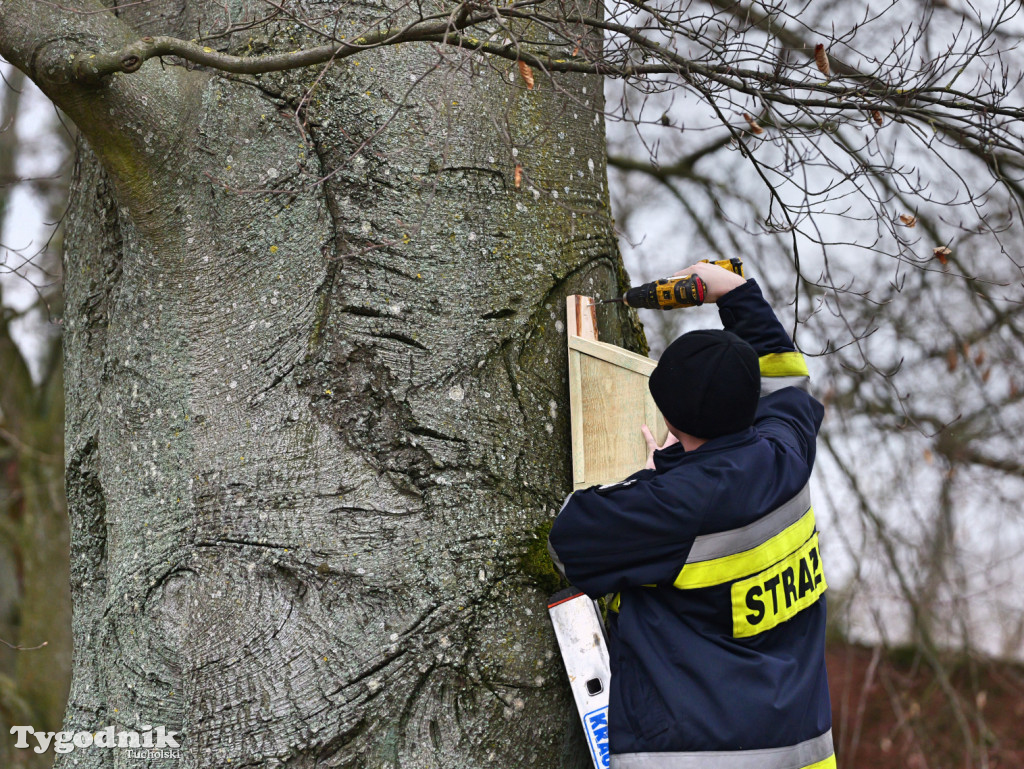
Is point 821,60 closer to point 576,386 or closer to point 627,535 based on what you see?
point 576,386

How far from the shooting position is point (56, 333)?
24.2 ft

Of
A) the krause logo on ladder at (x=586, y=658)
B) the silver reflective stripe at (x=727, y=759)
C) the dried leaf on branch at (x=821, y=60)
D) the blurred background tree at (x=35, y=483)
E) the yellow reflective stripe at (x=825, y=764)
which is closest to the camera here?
the silver reflective stripe at (x=727, y=759)

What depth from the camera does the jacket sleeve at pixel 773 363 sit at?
2139 millimetres

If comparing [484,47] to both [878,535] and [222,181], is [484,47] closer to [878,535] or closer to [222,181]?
[222,181]

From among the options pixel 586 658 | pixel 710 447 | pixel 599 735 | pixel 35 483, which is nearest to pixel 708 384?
pixel 710 447

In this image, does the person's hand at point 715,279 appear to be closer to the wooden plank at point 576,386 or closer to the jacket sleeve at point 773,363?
the jacket sleeve at point 773,363

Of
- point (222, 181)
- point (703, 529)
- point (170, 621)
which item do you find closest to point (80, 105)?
point (222, 181)

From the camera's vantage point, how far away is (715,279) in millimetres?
2229

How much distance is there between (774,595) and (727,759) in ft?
1.14

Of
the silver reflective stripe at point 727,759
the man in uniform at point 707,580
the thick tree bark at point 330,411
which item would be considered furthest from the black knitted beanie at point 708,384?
the silver reflective stripe at point 727,759

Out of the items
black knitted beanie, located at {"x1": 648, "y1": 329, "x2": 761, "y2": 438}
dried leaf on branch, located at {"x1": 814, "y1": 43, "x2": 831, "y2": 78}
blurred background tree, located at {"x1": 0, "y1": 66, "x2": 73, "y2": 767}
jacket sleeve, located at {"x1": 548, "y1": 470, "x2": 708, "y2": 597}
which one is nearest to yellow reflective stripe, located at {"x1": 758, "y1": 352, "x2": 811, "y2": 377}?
black knitted beanie, located at {"x1": 648, "y1": 329, "x2": 761, "y2": 438}

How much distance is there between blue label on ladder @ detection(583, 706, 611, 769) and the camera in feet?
6.50

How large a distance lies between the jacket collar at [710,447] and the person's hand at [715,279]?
0.43 meters

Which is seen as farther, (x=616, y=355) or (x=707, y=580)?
(x=616, y=355)
